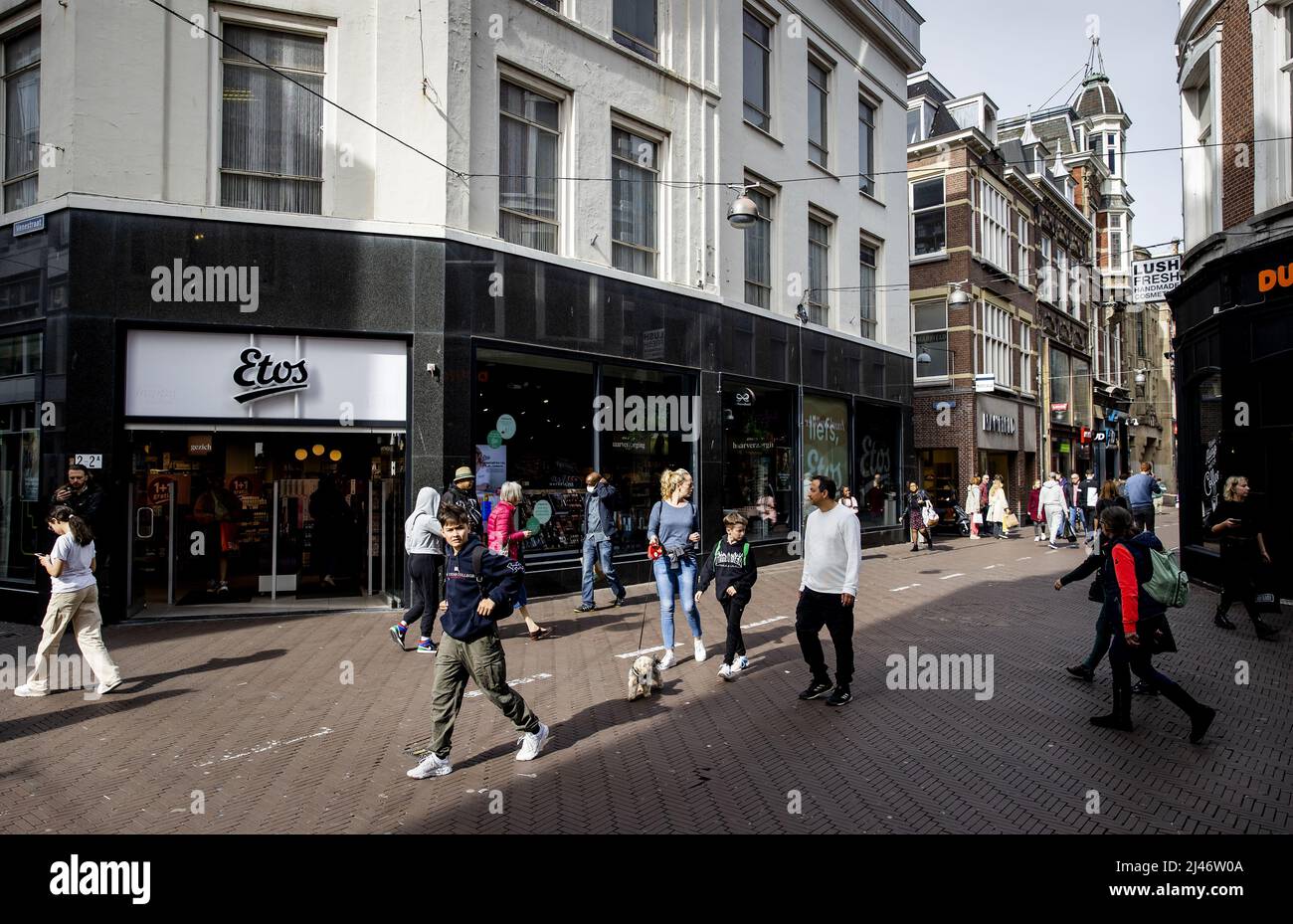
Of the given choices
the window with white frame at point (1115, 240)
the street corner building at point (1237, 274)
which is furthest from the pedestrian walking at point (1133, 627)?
the window with white frame at point (1115, 240)

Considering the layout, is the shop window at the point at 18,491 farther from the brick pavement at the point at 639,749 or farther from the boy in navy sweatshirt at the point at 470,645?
the boy in navy sweatshirt at the point at 470,645

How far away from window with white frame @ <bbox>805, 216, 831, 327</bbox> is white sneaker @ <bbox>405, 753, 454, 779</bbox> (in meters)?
14.9

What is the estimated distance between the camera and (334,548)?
11945 millimetres

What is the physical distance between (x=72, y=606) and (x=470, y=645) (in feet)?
12.9

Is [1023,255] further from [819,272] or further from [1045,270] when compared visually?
[819,272]

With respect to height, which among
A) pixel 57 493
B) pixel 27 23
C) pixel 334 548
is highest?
pixel 27 23

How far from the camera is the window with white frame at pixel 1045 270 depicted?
Result: 31875 millimetres

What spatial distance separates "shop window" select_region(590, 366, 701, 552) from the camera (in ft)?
43.9

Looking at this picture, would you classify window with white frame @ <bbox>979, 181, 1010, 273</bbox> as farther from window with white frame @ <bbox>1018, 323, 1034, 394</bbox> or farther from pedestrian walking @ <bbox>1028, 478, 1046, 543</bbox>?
pedestrian walking @ <bbox>1028, 478, 1046, 543</bbox>

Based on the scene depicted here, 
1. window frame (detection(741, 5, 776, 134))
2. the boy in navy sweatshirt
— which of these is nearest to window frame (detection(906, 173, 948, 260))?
window frame (detection(741, 5, 776, 134))

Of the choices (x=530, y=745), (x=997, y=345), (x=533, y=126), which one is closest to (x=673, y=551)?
(x=530, y=745)
